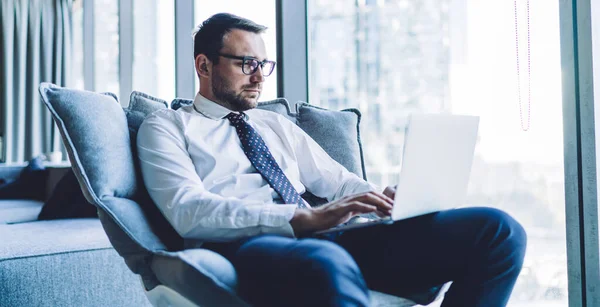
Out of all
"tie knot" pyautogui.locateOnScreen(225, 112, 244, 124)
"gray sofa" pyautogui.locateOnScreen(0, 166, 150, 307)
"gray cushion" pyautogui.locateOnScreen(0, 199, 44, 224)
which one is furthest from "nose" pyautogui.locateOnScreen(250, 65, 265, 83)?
"gray cushion" pyautogui.locateOnScreen(0, 199, 44, 224)

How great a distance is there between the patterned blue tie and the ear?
17cm

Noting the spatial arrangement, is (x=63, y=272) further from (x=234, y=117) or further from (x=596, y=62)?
(x=596, y=62)

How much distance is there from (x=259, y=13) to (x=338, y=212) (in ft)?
7.14

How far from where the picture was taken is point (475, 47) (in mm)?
2244

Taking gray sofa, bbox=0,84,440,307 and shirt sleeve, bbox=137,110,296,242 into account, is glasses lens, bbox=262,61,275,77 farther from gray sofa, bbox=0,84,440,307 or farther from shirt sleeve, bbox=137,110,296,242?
shirt sleeve, bbox=137,110,296,242

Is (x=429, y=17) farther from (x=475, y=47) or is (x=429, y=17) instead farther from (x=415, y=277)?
(x=415, y=277)

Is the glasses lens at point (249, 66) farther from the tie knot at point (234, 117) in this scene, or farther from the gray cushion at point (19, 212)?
the gray cushion at point (19, 212)

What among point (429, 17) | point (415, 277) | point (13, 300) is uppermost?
point (429, 17)

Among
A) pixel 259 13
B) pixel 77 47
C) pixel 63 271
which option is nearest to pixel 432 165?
pixel 63 271

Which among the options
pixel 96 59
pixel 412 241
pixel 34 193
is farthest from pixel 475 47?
pixel 96 59

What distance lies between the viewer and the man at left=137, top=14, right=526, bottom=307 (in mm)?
1001

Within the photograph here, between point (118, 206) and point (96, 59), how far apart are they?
15.6 ft

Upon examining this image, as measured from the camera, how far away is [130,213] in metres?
1.25

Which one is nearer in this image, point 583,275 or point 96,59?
point 583,275
